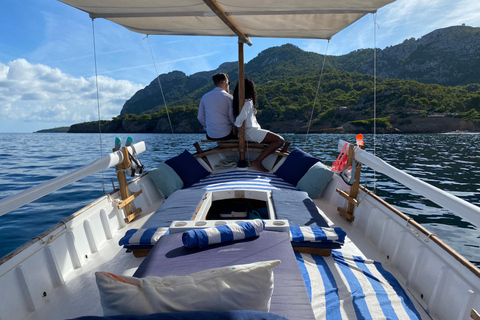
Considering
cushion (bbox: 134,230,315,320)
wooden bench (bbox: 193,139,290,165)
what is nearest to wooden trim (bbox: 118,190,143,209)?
cushion (bbox: 134,230,315,320)

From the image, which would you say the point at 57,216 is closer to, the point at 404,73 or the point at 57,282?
the point at 57,282

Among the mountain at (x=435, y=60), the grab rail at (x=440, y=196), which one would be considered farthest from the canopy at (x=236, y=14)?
the mountain at (x=435, y=60)

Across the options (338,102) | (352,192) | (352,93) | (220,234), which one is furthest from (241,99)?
(352,93)

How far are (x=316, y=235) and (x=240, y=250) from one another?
0.64 meters

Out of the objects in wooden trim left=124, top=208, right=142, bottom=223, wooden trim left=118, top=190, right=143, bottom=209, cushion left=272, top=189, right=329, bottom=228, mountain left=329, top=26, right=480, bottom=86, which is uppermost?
mountain left=329, top=26, right=480, bottom=86

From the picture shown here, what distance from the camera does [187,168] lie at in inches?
151

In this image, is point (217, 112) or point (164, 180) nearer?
point (164, 180)

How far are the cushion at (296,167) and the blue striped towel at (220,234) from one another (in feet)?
6.60

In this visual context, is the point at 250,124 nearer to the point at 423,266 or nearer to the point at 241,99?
the point at 241,99

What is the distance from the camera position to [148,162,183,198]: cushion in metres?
3.47

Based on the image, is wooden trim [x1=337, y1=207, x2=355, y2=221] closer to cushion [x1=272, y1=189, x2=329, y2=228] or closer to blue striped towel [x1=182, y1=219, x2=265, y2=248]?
cushion [x1=272, y1=189, x2=329, y2=228]

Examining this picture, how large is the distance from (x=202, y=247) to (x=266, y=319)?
89 cm

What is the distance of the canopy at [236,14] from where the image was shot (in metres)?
2.50

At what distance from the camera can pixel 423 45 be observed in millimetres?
67812
